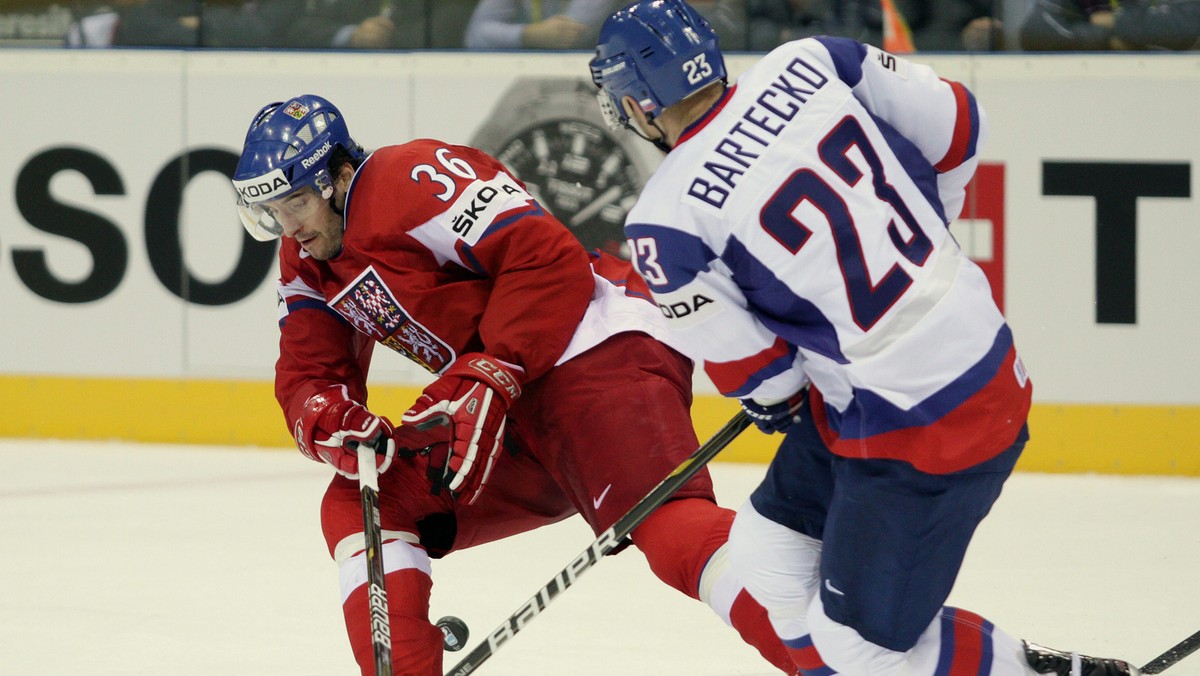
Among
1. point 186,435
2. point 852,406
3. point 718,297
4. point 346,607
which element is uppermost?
point 718,297

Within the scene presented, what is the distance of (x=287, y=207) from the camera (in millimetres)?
2418

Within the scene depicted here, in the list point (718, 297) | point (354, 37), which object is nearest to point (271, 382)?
point (354, 37)

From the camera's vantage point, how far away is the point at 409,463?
2.52 meters

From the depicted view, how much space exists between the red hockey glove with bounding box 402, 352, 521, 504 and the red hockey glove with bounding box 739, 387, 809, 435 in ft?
1.38

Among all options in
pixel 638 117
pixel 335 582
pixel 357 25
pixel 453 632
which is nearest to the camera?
pixel 638 117

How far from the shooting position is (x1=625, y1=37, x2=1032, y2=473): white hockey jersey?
1812mm

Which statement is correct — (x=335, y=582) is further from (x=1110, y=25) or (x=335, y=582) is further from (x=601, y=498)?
(x=1110, y=25)

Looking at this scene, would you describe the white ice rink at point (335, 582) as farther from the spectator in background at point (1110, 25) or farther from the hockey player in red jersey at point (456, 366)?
the spectator in background at point (1110, 25)

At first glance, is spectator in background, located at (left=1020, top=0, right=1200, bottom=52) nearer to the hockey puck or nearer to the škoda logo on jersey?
the škoda logo on jersey

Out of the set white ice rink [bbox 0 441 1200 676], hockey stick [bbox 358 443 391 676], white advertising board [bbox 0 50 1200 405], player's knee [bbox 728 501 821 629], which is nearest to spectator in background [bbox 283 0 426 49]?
white advertising board [bbox 0 50 1200 405]

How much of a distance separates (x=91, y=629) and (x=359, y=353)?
3.14 feet

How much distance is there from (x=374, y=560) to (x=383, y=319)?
417 millimetres

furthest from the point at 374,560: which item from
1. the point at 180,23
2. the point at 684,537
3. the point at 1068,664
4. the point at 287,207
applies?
the point at 180,23

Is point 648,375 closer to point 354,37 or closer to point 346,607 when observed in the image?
point 346,607
